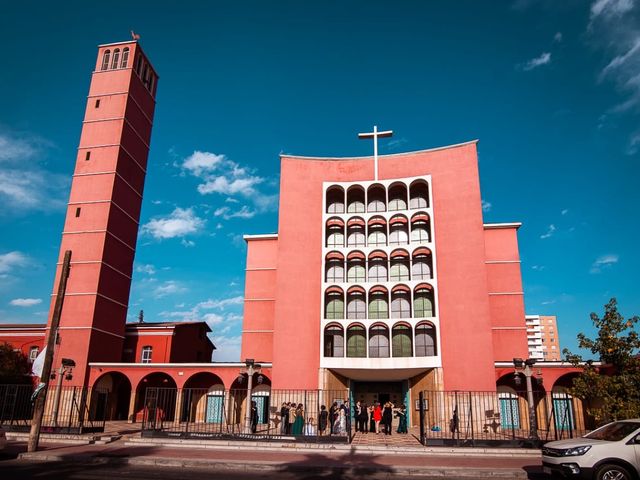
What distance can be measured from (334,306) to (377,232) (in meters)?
6.32

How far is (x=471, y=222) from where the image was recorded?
32.2m

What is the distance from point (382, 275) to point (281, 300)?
24.0 feet

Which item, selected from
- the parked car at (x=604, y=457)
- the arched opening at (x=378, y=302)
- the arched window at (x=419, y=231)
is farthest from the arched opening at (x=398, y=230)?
the parked car at (x=604, y=457)

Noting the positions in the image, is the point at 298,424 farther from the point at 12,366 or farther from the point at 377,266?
the point at 12,366

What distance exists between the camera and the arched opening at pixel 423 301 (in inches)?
1267

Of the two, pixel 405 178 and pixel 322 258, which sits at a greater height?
pixel 405 178

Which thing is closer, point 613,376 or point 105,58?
point 613,376

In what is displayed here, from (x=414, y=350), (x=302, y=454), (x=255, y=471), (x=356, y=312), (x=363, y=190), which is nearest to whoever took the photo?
(x=255, y=471)

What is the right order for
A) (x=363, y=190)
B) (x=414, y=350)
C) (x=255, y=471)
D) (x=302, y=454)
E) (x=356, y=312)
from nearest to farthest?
(x=255, y=471)
(x=302, y=454)
(x=414, y=350)
(x=356, y=312)
(x=363, y=190)

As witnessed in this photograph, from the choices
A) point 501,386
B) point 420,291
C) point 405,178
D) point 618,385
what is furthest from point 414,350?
point 618,385

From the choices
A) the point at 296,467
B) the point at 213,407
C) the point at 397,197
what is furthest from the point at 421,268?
the point at 296,467

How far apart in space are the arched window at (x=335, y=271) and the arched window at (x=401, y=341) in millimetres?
5182

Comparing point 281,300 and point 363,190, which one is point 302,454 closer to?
point 281,300

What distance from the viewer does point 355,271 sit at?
113 feet
